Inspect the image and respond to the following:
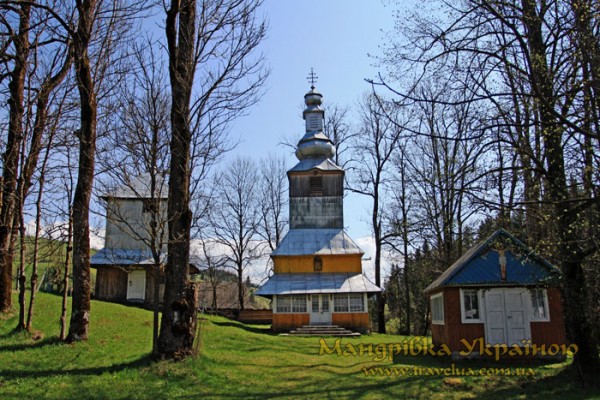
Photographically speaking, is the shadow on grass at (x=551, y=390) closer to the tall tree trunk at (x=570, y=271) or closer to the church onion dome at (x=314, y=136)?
the tall tree trunk at (x=570, y=271)

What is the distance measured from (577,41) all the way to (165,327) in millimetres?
9933

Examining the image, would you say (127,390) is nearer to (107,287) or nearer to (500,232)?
(500,232)

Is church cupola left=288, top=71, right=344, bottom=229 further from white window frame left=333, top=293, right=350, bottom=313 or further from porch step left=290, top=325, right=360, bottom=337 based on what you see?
porch step left=290, top=325, right=360, bottom=337

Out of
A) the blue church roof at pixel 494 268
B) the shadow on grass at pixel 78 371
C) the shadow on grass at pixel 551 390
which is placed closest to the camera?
the shadow on grass at pixel 78 371

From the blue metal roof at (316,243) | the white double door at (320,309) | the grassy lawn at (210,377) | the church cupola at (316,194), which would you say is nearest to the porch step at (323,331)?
the white double door at (320,309)

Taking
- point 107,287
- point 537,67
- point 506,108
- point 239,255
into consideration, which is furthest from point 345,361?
point 239,255

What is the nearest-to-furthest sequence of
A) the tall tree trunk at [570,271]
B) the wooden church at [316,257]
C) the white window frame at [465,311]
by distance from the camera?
the tall tree trunk at [570,271] < the white window frame at [465,311] < the wooden church at [316,257]

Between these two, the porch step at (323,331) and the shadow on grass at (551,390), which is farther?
the porch step at (323,331)

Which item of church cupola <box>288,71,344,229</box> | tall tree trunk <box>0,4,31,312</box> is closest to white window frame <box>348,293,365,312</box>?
church cupola <box>288,71,344,229</box>

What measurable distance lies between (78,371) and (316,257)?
19.7 metres

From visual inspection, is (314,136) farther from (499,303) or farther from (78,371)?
(78,371)

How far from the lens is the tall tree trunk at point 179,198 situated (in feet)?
36.7

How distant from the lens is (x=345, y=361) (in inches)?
577

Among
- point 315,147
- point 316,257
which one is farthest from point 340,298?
point 315,147
